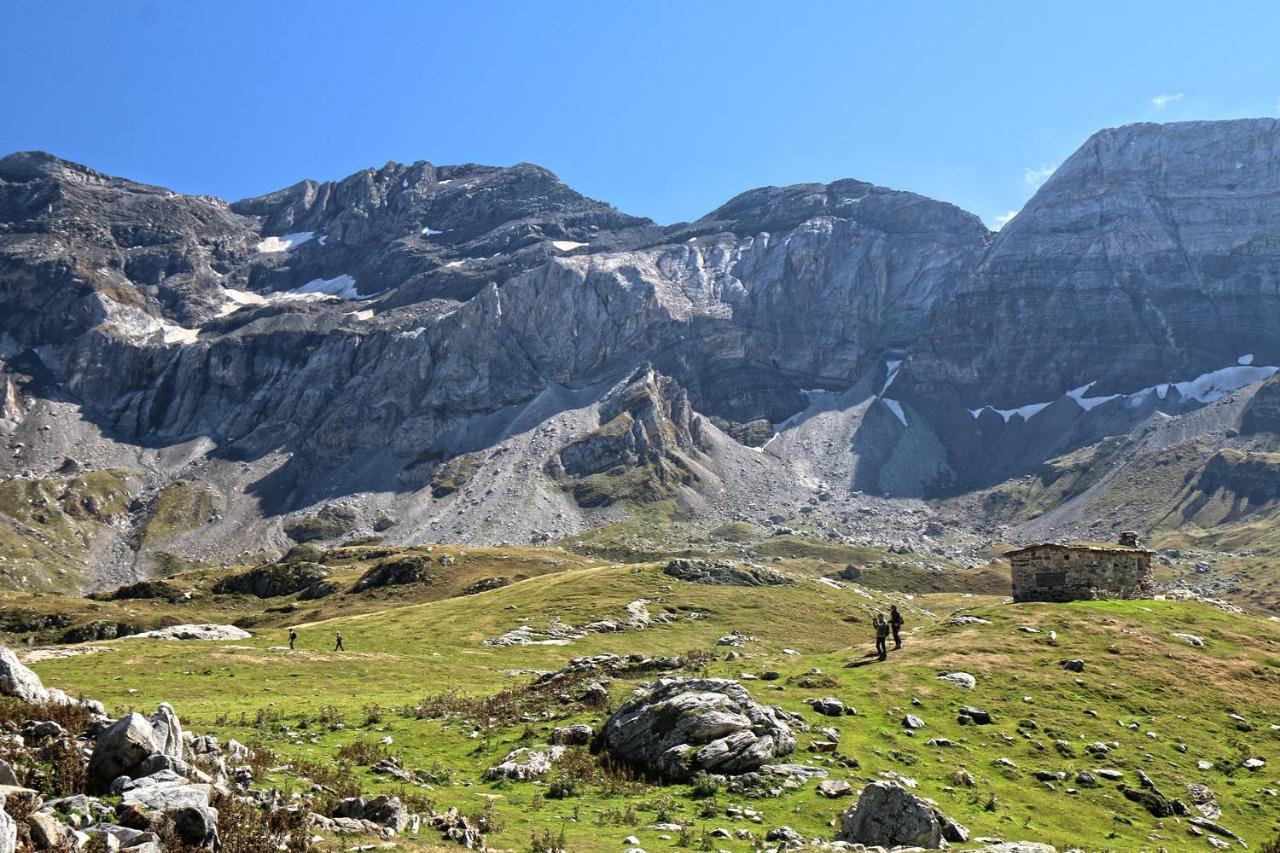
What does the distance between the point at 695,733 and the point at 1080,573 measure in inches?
1534

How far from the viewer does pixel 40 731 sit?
19094 millimetres

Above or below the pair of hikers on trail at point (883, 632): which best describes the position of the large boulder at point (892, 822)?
above

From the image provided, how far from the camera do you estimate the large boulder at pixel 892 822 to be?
21688 mm

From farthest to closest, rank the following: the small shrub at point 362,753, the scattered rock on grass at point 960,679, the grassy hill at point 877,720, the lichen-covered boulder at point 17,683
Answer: the scattered rock on grass at point 960,679 → the small shrub at point 362,753 → the grassy hill at point 877,720 → the lichen-covered boulder at point 17,683

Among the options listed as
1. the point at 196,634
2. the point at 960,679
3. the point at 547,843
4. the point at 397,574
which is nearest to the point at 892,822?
the point at 547,843

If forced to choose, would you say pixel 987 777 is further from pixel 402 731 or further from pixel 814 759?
pixel 402 731

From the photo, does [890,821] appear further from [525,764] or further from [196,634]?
[196,634]

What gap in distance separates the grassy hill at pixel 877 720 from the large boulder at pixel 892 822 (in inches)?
52.0

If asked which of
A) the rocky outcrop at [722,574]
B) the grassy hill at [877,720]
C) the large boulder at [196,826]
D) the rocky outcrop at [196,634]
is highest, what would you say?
the large boulder at [196,826]

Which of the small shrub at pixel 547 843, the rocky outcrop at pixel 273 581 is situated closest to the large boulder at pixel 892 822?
A: the small shrub at pixel 547 843

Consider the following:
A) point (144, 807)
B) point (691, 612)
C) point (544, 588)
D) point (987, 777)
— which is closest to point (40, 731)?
point (144, 807)

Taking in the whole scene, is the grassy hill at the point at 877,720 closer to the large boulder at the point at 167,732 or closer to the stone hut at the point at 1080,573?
the large boulder at the point at 167,732

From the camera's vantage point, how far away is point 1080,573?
188ft

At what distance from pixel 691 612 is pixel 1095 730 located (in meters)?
60.7
